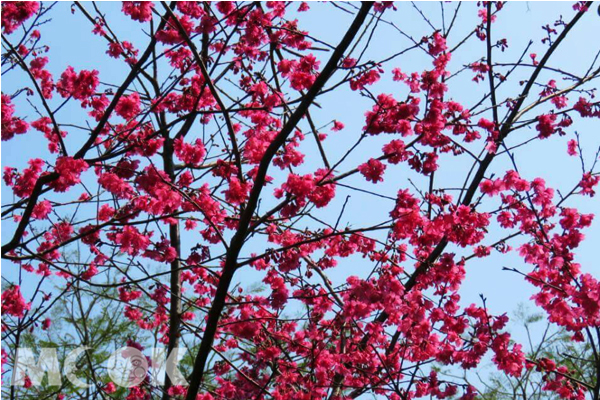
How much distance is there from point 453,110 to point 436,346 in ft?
6.82

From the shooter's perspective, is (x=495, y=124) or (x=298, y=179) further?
(x=495, y=124)

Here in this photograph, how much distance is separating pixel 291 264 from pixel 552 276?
2389 mm

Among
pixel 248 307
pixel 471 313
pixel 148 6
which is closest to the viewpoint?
pixel 148 6

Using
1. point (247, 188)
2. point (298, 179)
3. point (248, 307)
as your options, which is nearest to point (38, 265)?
point (248, 307)

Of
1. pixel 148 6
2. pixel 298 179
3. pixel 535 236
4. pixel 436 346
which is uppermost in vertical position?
pixel 148 6

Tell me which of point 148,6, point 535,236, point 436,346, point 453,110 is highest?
point 148,6

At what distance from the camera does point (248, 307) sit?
5918 millimetres

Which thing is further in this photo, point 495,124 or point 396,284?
point 495,124

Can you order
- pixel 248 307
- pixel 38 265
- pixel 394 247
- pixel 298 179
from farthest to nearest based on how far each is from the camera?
A: pixel 38 265 → pixel 248 307 → pixel 394 247 → pixel 298 179

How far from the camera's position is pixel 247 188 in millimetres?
4660

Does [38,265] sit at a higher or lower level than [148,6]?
lower

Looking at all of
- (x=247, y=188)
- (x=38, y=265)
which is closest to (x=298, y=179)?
(x=247, y=188)

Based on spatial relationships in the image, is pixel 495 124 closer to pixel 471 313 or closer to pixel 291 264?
pixel 471 313

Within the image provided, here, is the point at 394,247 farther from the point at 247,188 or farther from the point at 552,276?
the point at 552,276
